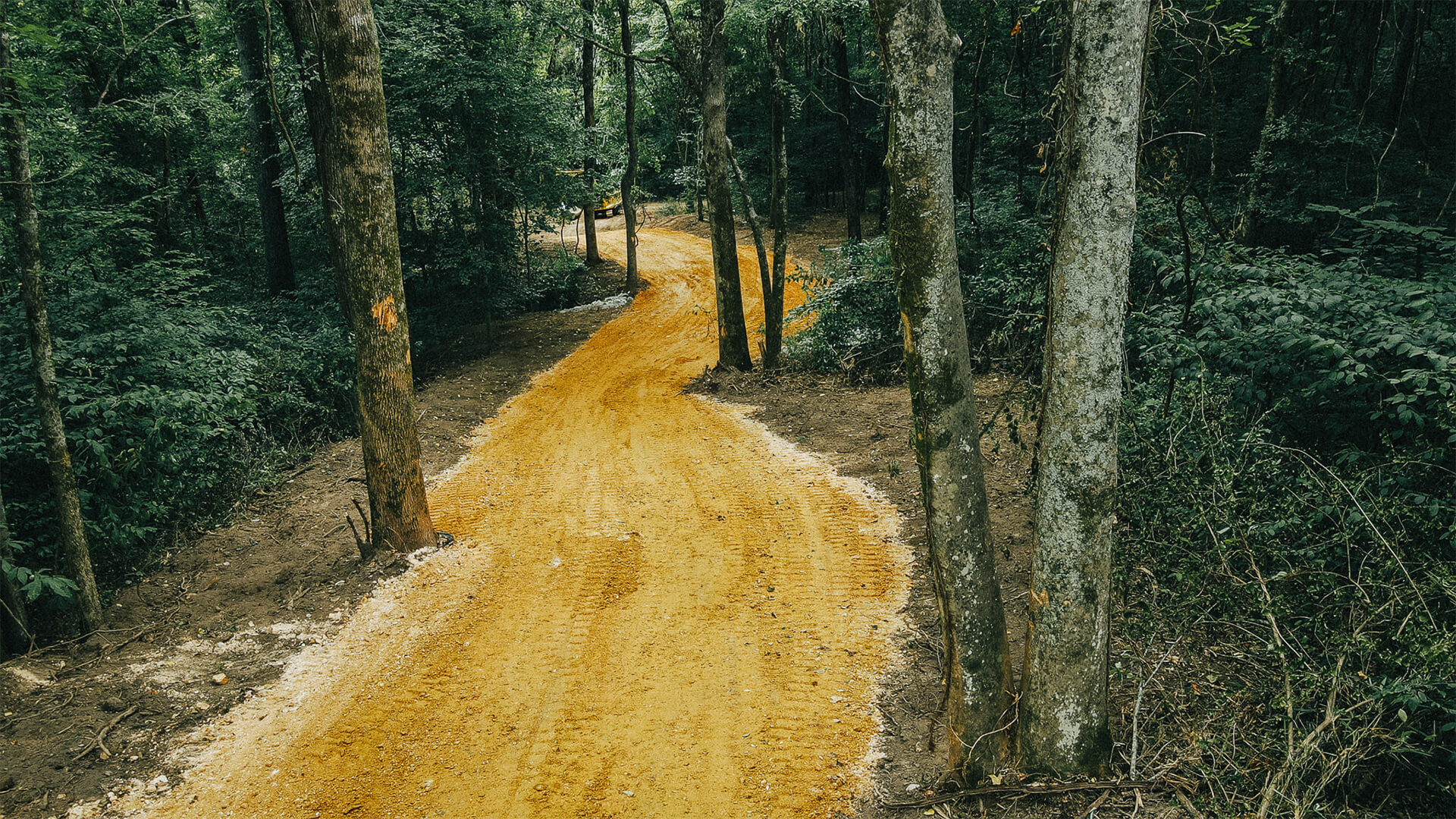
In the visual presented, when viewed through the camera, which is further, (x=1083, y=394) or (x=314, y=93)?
(x=314, y=93)

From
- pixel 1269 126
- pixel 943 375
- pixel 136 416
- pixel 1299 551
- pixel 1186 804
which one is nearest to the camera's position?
pixel 1186 804

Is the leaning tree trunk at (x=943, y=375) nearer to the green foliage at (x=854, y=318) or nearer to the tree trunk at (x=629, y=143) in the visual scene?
the green foliage at (x=854, y=318)

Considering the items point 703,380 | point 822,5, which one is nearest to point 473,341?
point 703,380

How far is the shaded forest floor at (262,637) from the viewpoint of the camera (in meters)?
4.64

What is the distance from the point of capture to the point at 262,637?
6301 mm

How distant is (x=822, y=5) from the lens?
13.8 meters

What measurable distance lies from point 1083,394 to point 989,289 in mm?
8809

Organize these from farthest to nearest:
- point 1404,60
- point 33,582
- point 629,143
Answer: point 629,143 → point 1404,60 → point 33,582

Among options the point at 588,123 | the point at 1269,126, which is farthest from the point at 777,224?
the point at 588,123

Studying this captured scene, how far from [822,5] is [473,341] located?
1088cm

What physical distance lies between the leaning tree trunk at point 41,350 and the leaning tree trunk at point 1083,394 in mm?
7428

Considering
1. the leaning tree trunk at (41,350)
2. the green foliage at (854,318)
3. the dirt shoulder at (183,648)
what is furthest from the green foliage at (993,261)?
the leaning tree trunk at (41,350)

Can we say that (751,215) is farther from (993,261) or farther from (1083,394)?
(1083,394)

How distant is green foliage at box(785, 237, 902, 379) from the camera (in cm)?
1305
